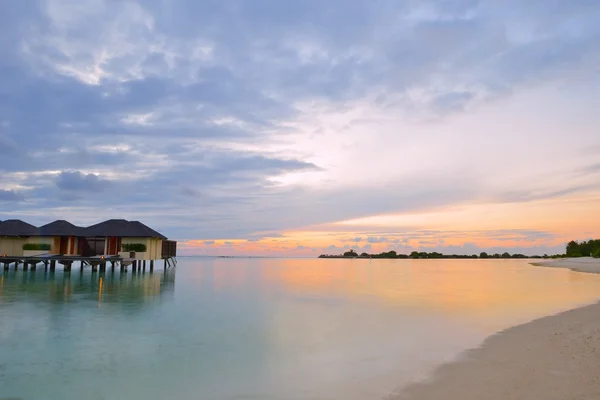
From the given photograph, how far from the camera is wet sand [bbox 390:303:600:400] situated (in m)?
6.18

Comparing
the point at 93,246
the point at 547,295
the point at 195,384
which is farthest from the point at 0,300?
the point at 547,295

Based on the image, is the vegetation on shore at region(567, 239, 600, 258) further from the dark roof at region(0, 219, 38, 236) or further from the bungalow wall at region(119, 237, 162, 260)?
the dark roof at region(0, 219, 38, 236)

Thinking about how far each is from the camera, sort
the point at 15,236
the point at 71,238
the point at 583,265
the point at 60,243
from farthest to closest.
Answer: the point at 583,265 < the point at 71,238 < the point at 60,243 < the point at 15,236

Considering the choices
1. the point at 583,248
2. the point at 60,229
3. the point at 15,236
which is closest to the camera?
the point at 15,236

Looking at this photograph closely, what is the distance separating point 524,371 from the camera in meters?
7.39

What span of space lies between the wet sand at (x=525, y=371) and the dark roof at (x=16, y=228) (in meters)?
41.8

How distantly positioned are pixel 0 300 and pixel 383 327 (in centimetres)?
1781

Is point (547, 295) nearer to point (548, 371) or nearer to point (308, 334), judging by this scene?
point (308, 334)

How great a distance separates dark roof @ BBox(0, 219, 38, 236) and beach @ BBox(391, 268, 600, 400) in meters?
41.8

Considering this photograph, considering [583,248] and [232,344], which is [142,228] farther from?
[583,248]

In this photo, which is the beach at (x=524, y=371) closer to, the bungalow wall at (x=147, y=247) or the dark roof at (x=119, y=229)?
the dark roof at (x=119, y=229)

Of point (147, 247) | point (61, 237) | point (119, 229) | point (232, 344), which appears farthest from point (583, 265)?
point (61, 237)

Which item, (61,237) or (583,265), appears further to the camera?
(583,265)

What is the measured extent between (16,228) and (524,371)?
4466 cm
